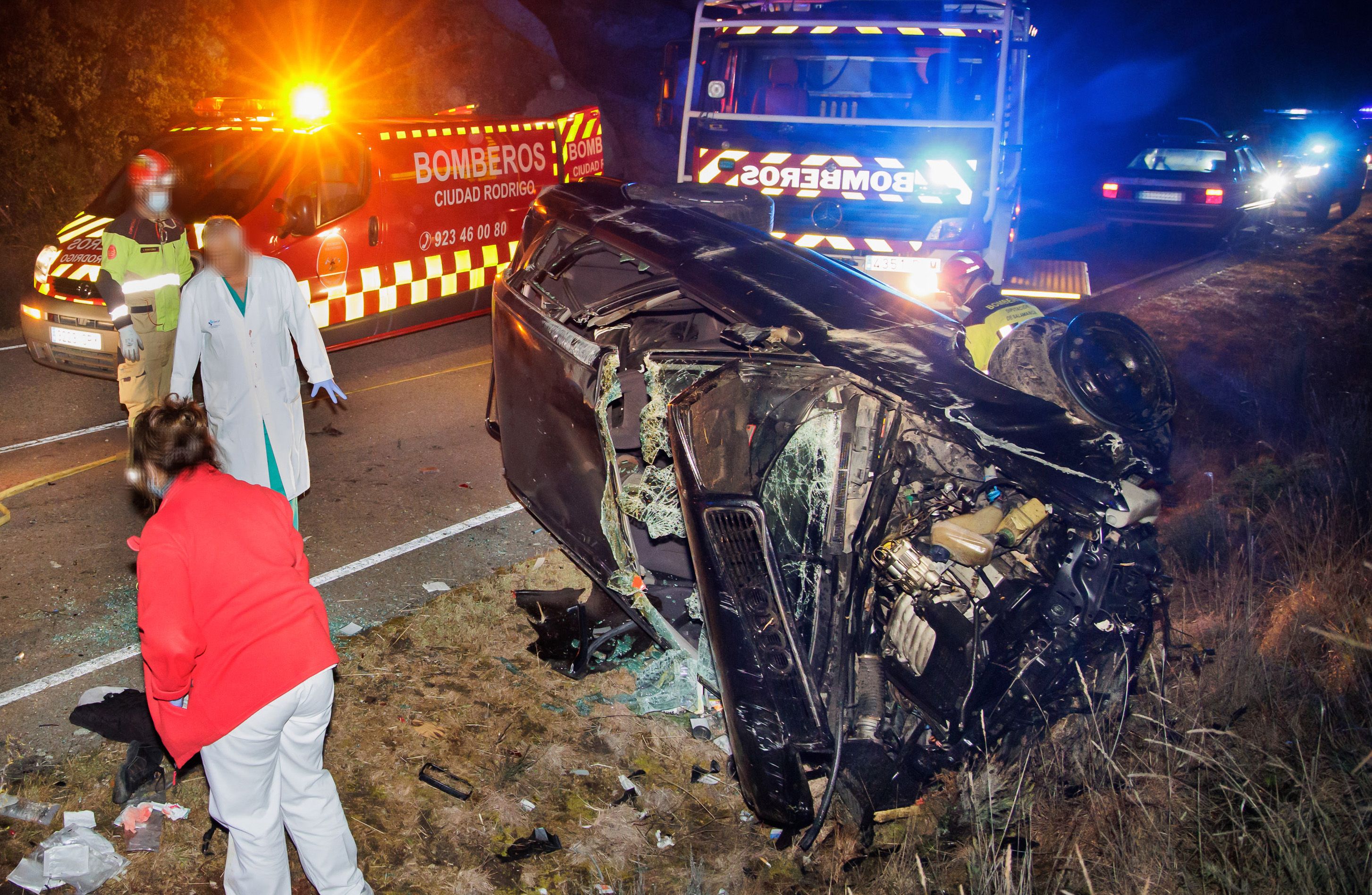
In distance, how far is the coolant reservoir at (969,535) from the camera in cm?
275

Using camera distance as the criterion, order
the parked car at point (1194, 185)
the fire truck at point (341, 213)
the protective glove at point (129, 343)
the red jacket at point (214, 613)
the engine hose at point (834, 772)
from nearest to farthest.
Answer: the red jacket at point (214, 613), the engine hose at point (834, 772), the protective glove at point (129, 343), the fire truck at point (341, 213), the parked car at point (1194, 185)

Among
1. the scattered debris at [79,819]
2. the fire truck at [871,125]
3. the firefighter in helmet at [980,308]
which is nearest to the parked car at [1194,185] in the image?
the fire truck at [871,125]

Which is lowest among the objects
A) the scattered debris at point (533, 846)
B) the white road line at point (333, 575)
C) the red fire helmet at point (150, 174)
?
the scattered debris at point (533, 846)

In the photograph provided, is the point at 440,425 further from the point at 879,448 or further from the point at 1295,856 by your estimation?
the point at 1295,856

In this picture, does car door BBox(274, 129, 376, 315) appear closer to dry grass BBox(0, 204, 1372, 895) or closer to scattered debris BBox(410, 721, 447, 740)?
dry grass BBox(0, 204, 1372, 895)

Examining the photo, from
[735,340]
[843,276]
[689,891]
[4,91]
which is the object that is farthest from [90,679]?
[4,91]

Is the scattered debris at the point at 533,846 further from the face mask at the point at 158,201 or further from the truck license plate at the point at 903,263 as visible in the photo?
the truck license plate at the point at 903,263

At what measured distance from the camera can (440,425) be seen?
643 cm

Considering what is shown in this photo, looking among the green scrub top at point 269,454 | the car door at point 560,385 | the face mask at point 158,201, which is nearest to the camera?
the car door at point 560,385

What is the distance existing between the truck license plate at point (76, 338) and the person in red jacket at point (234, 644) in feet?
14.5

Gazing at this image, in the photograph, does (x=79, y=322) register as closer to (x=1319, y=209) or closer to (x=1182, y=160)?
(x=1182, y=160)

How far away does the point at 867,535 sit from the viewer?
2775mm

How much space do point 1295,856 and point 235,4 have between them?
1434 cm

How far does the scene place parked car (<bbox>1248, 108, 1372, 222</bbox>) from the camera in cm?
1427
